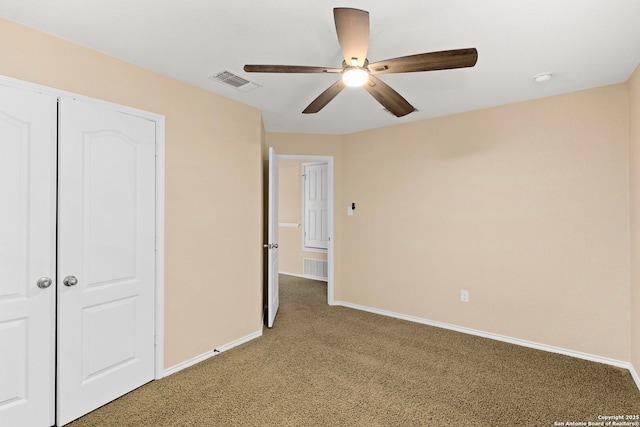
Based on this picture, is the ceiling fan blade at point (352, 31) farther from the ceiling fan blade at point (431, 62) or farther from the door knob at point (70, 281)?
the door knob at point (70, 281)

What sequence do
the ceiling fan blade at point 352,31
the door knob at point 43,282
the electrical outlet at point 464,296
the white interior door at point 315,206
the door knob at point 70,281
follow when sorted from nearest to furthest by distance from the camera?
the ceiling fan blade at point 352,31
the door knob at point 43,282
the door knob at point 70,281
the electrical outlet at point 464,296
the white interior door at point 315,206

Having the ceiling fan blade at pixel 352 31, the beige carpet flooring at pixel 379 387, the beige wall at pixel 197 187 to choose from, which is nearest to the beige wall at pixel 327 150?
the beige wall at pixel 197 187

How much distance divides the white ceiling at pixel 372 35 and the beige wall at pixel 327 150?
5.10ft

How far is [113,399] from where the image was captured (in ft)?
7.41

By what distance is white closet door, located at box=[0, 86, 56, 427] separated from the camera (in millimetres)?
1797

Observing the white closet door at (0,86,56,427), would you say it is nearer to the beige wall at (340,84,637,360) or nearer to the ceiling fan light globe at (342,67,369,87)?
the ceiling fan light globe at (342,67,369,87)

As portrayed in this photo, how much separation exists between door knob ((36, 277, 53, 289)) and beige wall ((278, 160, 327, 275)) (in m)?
4.69

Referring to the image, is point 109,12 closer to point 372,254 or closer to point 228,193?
point 228,193

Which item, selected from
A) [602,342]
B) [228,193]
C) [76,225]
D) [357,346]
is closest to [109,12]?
[76,225]

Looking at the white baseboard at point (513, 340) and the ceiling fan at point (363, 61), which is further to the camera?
the white baseboard at point (513, 340)

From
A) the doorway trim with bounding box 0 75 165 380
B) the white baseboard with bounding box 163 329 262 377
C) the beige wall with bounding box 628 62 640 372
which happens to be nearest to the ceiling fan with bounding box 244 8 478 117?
the doorway trim with bounding box 0 75 165 380

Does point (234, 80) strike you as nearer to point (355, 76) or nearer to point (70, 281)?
point (355, 76)

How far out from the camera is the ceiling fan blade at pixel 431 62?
1.56m

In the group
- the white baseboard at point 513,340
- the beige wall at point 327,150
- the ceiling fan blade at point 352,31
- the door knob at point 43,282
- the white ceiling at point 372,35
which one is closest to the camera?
the ceiling fan blade at point 352,31
